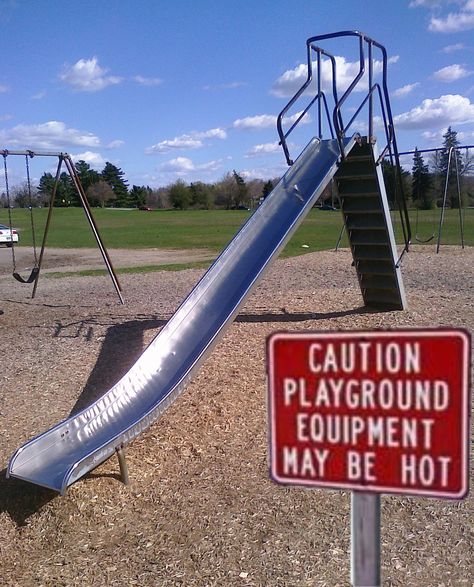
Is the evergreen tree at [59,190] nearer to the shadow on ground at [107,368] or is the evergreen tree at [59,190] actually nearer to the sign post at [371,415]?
the shadow on ground at [107,368]

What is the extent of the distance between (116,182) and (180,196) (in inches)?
819

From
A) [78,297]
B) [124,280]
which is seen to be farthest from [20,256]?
[78,297]

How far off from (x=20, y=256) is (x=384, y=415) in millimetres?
25075

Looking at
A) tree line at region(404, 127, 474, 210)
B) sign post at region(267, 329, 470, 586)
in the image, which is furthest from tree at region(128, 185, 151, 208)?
sign post at region(267, 329, 470, 586)

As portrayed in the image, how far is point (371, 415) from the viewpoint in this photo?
5.47 feet

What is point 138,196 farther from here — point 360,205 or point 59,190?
point 360,205

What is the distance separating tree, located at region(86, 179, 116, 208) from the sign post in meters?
86.4

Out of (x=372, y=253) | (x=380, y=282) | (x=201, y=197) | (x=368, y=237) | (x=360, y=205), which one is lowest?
(x=380, y=282)

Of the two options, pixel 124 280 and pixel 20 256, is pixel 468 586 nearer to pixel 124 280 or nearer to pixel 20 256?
pixel 124 280

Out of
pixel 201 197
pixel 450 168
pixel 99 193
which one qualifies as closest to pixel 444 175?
pixel 450 168

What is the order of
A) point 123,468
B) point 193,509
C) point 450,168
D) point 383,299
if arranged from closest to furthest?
point 193,509
point 123,468
point 383,299
point 450,168

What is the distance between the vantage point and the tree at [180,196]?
87062 mm

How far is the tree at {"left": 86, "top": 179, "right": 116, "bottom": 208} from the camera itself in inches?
3444

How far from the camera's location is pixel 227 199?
88.5 meters
